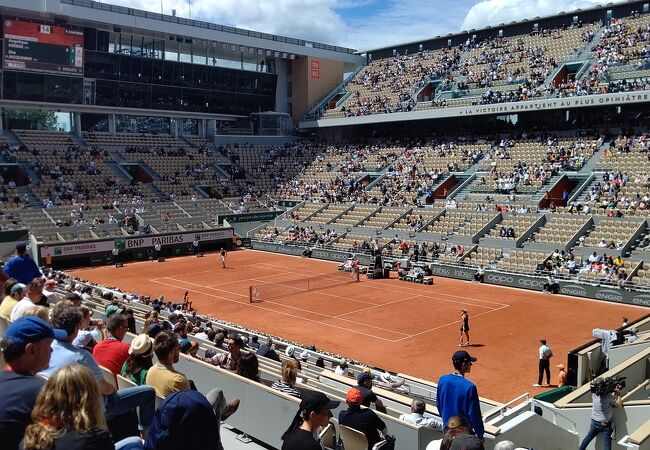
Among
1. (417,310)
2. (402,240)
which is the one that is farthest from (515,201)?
(417,310)

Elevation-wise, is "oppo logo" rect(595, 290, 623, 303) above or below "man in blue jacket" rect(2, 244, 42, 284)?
below

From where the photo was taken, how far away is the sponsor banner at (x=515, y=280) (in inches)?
1270

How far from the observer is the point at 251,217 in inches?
2099

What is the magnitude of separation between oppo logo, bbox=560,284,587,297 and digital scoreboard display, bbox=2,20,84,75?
4429cm

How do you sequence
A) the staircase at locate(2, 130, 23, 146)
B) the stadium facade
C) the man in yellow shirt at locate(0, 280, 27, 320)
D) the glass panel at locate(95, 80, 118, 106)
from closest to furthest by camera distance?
the man in yellow shirt at locate(0, 280, 27, 320)
the stadium facade
the staircase at locate(2, 130, 23, 146)
the glass panel at locate(95, 80, 118, 106)

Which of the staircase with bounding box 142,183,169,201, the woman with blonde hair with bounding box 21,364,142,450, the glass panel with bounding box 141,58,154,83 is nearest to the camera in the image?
the woman with blonde hair with bounding box 21,364,142,450

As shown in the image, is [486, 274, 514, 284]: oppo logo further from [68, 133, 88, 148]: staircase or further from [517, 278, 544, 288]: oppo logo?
[68, 133, 88, 148]: staircase

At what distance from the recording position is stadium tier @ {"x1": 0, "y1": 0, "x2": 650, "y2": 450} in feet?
37.8

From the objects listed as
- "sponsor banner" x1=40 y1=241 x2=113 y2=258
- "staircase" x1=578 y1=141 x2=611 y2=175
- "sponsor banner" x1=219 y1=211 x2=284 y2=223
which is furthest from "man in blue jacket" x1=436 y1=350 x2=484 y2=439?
"sponsor banner" x1=219 y1=211 x2=284 y2=223

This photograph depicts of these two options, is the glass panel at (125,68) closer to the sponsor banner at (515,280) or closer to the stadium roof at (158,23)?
the stadium roof at (158,23)

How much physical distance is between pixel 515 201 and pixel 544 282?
39.3 feet

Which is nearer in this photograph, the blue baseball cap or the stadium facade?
the blue baseball cap

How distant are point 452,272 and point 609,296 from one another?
9.36 metres

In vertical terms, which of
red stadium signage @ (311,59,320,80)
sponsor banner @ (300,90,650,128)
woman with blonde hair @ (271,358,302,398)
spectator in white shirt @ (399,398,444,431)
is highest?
red stadium signage @ (311,59,320,80)
